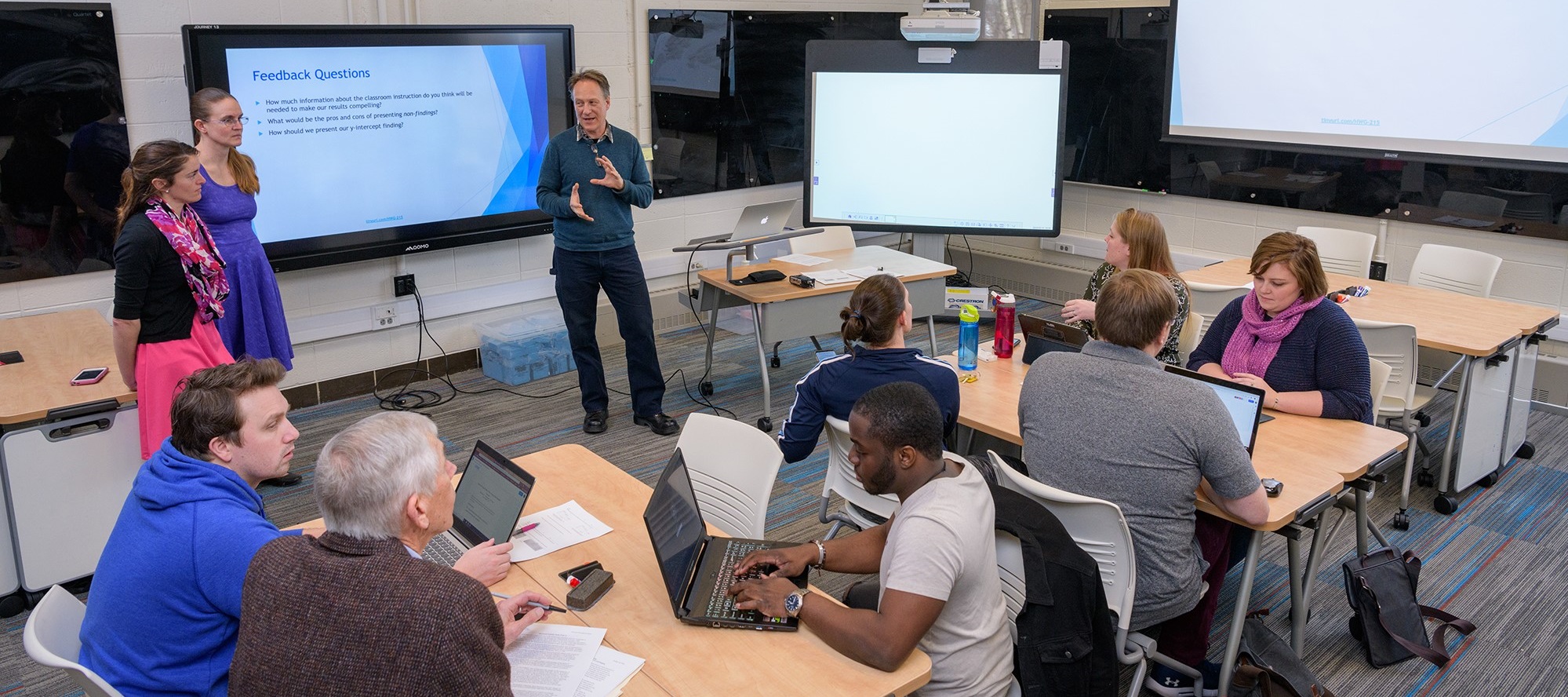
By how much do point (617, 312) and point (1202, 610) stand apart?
9.68 ft

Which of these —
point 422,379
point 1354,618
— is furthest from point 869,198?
point 1354,618

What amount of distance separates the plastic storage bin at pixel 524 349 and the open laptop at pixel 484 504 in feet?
10.6

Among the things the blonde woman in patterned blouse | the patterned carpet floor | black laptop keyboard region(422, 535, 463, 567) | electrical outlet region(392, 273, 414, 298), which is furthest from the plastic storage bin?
black laptop keyboard region(422, 535, 463, 567)

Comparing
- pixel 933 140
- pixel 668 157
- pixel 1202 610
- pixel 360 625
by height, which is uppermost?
pixel 933 140

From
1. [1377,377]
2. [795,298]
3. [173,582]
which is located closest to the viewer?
[173,582]

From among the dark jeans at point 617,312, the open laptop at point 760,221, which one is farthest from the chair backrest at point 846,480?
the open laptop at point 760,221

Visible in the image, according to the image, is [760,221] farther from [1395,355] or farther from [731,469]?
[1395,355]

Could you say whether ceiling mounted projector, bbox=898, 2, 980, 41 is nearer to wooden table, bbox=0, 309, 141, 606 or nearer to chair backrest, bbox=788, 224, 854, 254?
chair backrest, bbox=788, 224, 854, 254

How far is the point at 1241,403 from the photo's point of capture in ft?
9.57

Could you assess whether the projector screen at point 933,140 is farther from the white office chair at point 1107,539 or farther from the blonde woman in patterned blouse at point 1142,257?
the white office chair at point 1107,539

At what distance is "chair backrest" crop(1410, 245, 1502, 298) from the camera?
16.6 ft

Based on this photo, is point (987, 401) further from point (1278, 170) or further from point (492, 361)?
point (1278, 170)

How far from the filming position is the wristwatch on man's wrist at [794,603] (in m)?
2.12

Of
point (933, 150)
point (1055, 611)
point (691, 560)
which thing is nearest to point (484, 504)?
point (691, 560)
